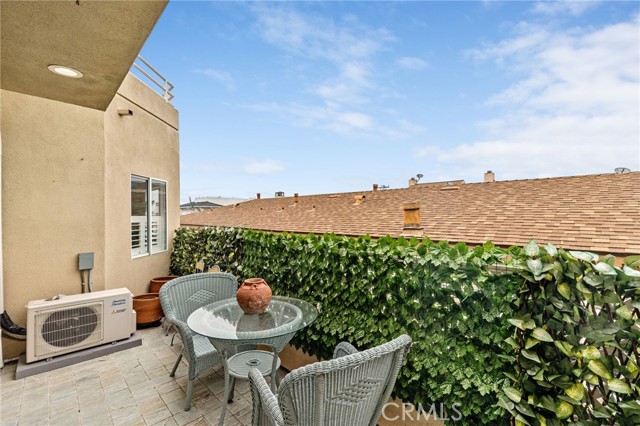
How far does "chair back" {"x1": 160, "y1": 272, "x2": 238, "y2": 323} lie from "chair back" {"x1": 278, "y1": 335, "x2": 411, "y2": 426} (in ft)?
6.91

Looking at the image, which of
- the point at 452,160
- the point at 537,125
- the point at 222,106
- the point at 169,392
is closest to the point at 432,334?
the point at 169,392

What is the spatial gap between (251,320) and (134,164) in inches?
162

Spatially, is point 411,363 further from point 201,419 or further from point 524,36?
point 524,36

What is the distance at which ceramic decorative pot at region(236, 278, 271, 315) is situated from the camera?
8.95ft

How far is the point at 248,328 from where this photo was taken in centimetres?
254

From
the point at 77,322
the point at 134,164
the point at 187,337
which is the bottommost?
the point at 77,322

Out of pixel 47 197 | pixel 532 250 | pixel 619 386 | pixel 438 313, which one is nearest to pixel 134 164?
pixel 47 197

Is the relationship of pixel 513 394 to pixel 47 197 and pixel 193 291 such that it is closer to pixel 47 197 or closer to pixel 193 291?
pixel 193 291

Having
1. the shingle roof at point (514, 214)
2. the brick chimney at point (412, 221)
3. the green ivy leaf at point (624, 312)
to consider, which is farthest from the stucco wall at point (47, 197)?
the brick chimney at point (412, 221)

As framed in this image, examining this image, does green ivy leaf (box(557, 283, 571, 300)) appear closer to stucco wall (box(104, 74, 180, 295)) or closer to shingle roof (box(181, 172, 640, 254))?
shingle roof (box(181, 172, 640, 254))

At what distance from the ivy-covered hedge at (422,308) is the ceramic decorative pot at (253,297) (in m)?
Result: 0.61

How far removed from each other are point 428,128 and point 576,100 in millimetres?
7181

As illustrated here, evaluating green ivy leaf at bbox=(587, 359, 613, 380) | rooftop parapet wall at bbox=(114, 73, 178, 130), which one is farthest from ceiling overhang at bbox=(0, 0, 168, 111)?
green ivy leaf at bbox=(587, 359, 613, 380)

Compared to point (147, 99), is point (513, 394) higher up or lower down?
lower down
